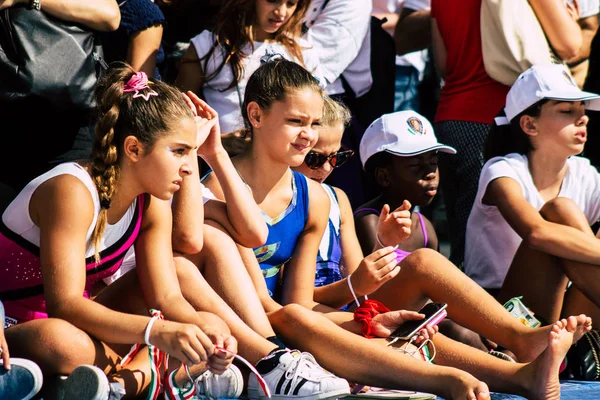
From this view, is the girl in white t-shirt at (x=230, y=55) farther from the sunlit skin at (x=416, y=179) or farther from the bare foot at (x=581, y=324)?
the bare foot at (x=581, y=324)

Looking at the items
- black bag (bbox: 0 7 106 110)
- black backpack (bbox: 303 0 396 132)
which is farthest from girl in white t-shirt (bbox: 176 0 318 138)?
black bag (bbox: 0 7 106 110)

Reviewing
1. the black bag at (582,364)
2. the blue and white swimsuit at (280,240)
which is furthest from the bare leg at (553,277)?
the blue and white swimsuit at (280,240)

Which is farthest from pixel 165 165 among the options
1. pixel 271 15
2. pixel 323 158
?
pixel 271 15

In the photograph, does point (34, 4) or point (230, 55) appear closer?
point (34, 4)

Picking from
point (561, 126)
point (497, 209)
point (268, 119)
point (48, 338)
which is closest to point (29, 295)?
point (48, 338)

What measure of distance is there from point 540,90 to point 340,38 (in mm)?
986

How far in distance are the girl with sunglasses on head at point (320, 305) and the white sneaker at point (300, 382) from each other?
21 centimetres

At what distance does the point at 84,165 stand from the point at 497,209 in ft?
7.01

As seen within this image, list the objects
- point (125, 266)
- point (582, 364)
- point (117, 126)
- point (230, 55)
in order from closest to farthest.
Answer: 1. point (117, 126)
2. point (125, 266)
3. point (582, 364)
4. point (230, 55)

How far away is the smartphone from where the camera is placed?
3.41 meters

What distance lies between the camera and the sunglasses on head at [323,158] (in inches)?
172

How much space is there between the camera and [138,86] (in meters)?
3.25

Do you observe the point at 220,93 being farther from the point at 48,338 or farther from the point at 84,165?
the point at 48,338

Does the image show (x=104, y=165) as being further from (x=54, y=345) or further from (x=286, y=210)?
(x=286, y=210)
